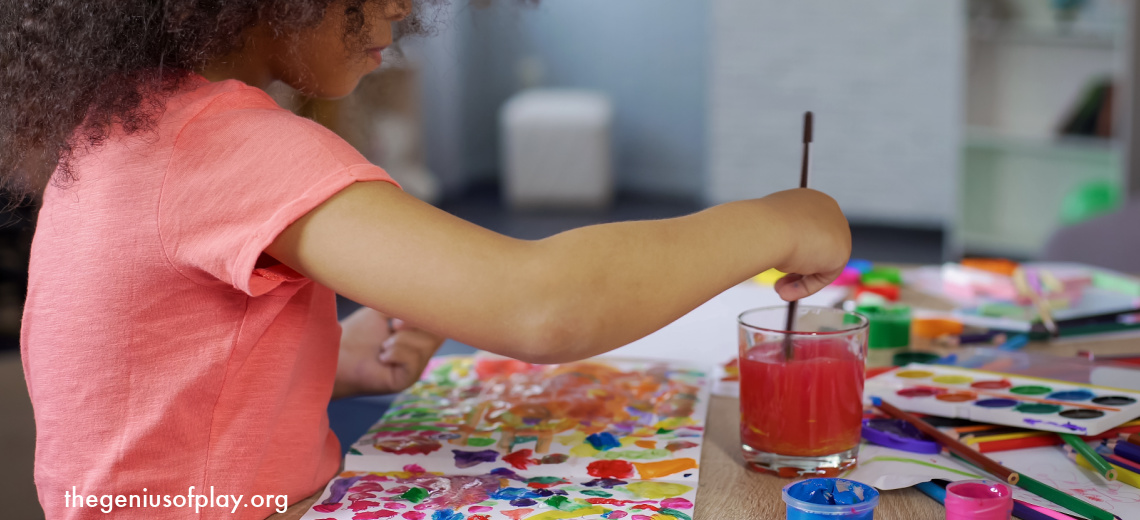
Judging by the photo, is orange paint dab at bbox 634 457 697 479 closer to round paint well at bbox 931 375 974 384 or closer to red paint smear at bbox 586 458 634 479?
red paint smear at bbox 586 458 634 479

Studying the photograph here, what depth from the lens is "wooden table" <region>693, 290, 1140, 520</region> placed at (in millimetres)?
616

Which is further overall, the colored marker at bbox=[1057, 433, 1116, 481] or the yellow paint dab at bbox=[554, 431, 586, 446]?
the yellow paint dab at bbox=[554, 431, 586, 446]

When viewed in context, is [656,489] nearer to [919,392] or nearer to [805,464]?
[805,464]

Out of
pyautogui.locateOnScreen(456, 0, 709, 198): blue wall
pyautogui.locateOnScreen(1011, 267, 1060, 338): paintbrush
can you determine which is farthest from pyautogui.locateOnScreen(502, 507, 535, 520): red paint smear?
pyautogui.locateOnScreen(456, 0, 709, 198): blue wall

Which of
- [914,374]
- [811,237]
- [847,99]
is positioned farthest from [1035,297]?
[847,99]

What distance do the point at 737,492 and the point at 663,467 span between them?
2.4 inches

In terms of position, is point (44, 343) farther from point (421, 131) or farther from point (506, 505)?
point (421, 131)

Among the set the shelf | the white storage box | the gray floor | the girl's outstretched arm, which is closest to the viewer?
the girl's outstretched arm

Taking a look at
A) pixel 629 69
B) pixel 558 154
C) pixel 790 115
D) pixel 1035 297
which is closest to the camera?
pixel 1035 297

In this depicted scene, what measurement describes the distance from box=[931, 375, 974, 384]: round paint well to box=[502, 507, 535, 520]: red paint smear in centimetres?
37

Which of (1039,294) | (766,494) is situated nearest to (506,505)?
(766,494)

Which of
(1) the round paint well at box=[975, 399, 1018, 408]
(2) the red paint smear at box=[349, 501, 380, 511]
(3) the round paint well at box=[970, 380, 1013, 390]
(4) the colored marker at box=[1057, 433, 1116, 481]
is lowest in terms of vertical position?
(2) the red paint smear at box=[349, 501, 380, 511]

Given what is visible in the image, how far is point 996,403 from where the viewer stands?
73 centimetres

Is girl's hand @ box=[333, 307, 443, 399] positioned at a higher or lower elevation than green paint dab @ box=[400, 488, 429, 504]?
higher
